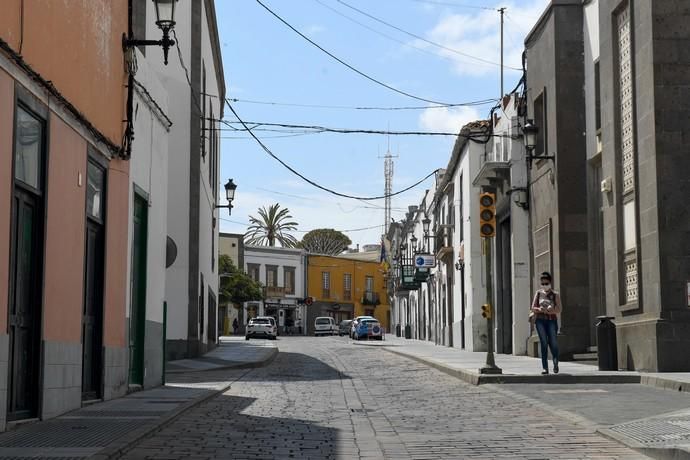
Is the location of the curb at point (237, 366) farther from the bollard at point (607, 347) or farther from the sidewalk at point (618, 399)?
the bollard at point (607, 347)

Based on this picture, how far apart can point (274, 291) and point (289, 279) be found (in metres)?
1.84

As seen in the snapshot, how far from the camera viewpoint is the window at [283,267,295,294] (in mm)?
91125

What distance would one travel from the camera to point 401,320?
77.9 metres

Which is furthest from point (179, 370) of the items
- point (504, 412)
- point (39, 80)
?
point (39, 80)

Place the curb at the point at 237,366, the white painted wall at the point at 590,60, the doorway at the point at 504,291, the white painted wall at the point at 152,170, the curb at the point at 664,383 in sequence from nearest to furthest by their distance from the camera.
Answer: the curb at the point at 664,383 → the white painted wall at the point at 152,170 → the curb at the point at 237,366 → the white painted wall at the point at 590,60 → the doorway at the point at 504,291

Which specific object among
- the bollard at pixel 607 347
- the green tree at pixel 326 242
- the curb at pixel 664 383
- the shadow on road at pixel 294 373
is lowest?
the shadow on road at pixel 294 373

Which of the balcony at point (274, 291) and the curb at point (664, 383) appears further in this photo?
the balcony at point (274, 291)

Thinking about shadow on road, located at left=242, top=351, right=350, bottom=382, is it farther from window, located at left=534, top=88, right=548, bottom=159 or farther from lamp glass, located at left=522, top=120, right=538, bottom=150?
window, located at left=534, top=88, right=548, bottom=159

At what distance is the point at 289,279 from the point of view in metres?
91.6

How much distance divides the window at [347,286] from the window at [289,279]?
680 centimetres

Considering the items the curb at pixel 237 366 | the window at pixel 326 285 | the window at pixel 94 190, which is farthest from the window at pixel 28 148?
the window at pixel 326 285

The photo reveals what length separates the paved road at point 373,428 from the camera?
336 inches

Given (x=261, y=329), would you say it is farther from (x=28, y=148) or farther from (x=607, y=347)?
(x=28, y=148)

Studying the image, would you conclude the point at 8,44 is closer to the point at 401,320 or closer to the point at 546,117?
the point at 546,117
